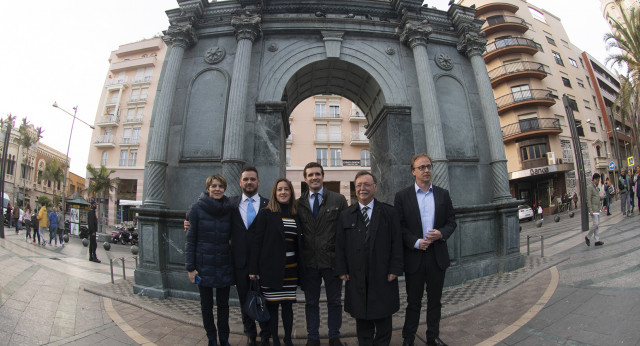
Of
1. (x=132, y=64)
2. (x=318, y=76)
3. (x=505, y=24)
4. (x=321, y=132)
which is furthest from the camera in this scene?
(x=132, y=64)

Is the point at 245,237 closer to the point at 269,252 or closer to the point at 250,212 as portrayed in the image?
the point at 250,212

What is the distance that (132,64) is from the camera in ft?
122

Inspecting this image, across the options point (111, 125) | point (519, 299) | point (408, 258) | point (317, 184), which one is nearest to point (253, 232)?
point (317, 184)

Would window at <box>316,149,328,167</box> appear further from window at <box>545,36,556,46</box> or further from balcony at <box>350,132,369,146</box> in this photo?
window at <box>545,36,556,46</box>

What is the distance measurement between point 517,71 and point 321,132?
64.2 feet

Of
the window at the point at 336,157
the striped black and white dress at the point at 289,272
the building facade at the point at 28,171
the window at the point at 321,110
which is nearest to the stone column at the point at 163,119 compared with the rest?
the striped black and white dress at the point at 289,272

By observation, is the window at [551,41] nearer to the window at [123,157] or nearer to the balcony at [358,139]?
the balcony at [358,139]

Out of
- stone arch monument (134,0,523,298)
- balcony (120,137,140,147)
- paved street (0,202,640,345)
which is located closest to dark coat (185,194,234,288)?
paved street (0,202,640,345)

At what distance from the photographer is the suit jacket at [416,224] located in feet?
11.1

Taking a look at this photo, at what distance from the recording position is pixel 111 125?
A: 35906 mm

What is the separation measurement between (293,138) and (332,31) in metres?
22.6

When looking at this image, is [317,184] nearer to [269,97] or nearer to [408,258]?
[408,258]

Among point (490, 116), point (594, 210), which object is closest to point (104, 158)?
point (490, 116)

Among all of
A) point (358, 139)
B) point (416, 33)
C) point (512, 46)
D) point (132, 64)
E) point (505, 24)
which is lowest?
point (416, 33)
